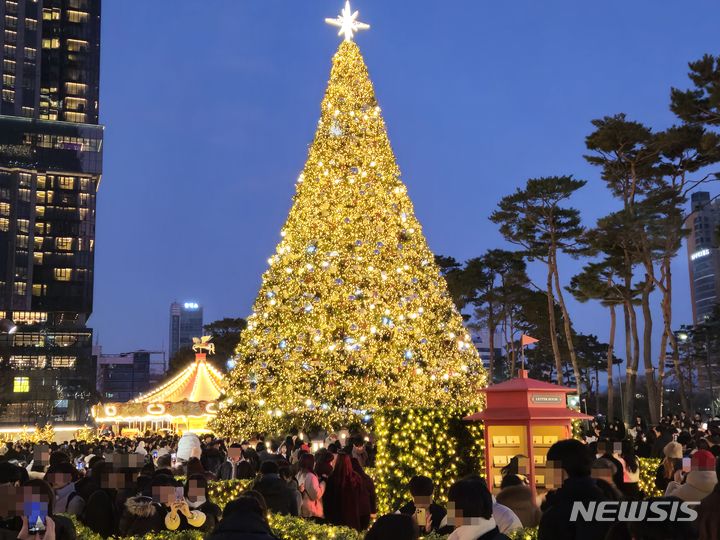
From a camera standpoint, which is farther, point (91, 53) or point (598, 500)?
point (91, 53)

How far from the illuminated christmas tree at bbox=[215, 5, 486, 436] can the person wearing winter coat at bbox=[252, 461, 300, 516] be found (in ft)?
39.5

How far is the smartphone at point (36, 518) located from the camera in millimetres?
4637

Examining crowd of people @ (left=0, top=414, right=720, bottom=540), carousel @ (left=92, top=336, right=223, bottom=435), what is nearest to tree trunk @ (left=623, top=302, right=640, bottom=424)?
carousel @ (left=92, top=336, right=223, bottom=435)

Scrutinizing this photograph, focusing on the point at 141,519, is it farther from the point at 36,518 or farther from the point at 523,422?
the point at 523,422

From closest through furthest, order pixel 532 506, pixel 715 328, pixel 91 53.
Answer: pixel 532 506 < pixel 715 328 < pixel 91 53

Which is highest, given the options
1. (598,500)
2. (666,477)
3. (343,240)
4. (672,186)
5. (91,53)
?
(91,53)

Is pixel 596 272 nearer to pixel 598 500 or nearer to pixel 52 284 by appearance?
pixel 598 500

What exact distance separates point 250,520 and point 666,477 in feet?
26.1

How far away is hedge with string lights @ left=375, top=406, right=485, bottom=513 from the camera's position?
1253 cm

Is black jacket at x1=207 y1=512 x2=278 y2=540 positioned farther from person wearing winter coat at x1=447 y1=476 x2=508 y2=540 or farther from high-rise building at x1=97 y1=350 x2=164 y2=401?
high-rise building at x1=97 y1=350 x2=164 y2=401

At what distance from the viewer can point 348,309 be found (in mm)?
21125

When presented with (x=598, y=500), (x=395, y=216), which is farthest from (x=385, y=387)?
(x=598, y=500)

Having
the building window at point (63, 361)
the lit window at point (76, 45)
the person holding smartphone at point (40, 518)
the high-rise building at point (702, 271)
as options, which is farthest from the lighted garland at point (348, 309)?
the high-rise building at point (702, 271)

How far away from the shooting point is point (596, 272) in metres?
34.0
